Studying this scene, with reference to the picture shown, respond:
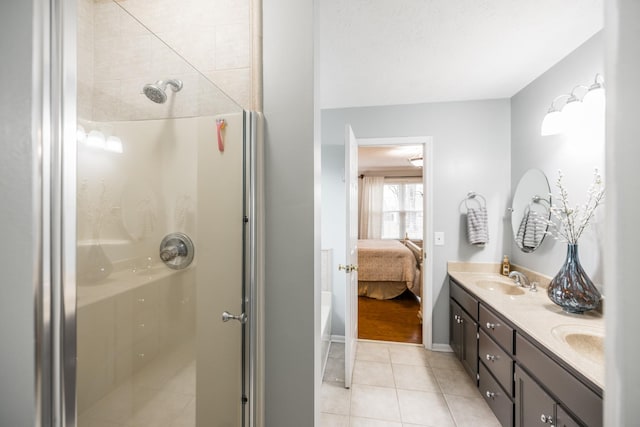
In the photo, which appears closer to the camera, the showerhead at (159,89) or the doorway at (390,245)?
the showerhead at (159,89)

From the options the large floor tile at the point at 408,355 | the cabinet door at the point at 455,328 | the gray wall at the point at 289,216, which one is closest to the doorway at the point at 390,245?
the large floor tile at the point at 408,355

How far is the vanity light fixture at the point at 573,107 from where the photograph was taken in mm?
1627

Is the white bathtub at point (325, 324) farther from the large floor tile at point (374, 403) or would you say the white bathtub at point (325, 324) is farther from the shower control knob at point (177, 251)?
the shower control knob at point (177, 251)

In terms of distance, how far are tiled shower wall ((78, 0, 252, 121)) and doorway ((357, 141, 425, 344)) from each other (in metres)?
2.02

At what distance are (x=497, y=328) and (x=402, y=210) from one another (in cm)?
550

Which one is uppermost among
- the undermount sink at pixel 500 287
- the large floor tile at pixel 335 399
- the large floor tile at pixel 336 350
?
the undermount sink at pixel 500 287

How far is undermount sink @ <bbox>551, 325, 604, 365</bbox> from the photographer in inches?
53.0

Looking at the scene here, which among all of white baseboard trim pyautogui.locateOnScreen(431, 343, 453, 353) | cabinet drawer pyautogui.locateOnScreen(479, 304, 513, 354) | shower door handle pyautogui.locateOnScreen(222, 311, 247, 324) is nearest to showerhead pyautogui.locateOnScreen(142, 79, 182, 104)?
shower door handle pyautogui.locateOnScreen(222, 311, 247, 324)

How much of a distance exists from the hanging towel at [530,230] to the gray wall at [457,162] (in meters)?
0.23

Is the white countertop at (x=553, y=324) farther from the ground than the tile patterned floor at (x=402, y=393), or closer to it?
farther from the ground

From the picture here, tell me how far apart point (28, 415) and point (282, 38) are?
1.13m

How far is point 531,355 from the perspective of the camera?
1.41 meters

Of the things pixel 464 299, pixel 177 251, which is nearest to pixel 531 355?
pixel 464 299

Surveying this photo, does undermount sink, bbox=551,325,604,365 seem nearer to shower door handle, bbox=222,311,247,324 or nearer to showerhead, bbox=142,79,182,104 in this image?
shower door handle, bbox=222,311,247,324
